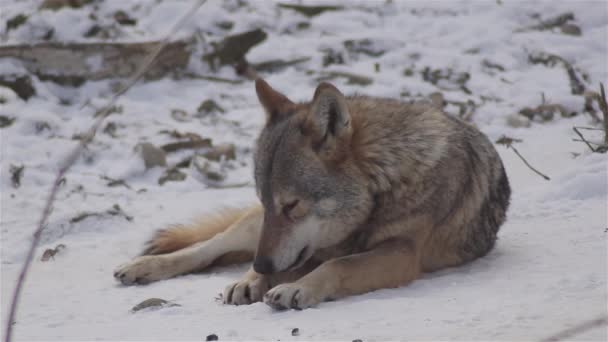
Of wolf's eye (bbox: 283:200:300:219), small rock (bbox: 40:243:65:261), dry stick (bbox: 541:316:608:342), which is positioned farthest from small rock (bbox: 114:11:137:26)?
dry stick (bbox: 541:316:608:342)

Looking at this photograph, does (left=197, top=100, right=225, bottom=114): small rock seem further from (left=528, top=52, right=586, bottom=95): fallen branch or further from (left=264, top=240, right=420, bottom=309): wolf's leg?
(left=264, top=240, right=420, bottom=309): wolf's leg

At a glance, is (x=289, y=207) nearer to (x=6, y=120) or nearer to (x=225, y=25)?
(x=6, y=120)

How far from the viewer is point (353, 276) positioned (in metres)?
3.38

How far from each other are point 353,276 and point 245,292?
51 centimetres

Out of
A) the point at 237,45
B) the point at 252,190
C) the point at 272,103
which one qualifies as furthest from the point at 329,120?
the point at 237,45

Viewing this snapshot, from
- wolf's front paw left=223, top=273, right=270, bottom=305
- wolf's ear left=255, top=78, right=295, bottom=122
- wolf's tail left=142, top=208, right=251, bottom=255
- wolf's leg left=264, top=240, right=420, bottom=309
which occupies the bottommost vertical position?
wolf's tail left=142, top=208, right=251, bottom=255

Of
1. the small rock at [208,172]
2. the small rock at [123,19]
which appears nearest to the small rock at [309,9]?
the small rock at [123,19]

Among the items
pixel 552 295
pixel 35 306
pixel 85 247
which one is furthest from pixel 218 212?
pixel 552 295

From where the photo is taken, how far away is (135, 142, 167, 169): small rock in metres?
6.59

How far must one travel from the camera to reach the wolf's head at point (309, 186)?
11.3 ft

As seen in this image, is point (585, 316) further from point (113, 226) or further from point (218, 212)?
point (113, 226)

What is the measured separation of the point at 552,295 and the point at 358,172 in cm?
109

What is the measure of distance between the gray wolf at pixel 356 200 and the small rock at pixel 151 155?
250 centimetres

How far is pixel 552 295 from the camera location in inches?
113
